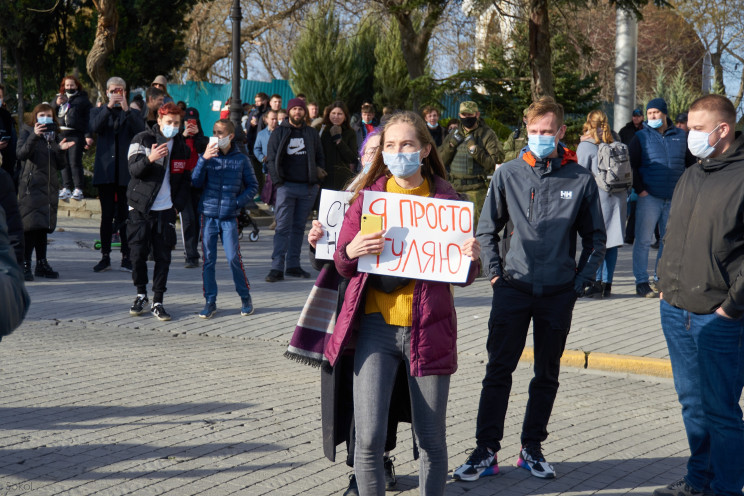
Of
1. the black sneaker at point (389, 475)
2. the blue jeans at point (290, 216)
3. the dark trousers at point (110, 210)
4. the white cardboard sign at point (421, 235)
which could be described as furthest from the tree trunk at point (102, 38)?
the white cardboard sign at point (421, 235)

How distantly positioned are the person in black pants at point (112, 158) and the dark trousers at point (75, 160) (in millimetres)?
2043

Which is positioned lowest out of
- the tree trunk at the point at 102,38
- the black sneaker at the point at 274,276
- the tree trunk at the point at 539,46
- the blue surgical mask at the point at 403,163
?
the black sneaker at the point at 274,276

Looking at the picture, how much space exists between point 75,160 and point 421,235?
1160 cm

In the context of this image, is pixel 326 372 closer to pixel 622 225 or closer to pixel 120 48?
pixel 622 225

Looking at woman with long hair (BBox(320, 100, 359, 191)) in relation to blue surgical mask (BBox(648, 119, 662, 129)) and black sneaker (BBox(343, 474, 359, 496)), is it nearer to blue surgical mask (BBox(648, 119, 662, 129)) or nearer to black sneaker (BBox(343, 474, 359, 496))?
blue surgical mask (BBox(648, 119, 662, 129))

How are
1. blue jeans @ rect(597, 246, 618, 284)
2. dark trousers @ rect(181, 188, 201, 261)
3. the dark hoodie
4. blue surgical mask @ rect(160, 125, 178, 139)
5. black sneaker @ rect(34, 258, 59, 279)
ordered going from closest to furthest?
1. the dark hoodie
2. blue surgical mask @ rect(160, 125, 178, 139)
3. blue jeans @ rect(597, 246, 618, 284)
4. black sneaker @ rect(34, 258, 59, 279)
5. dark trousers @ rect(181, 188, 201, 261)

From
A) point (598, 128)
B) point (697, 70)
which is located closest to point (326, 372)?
point (598, 128)

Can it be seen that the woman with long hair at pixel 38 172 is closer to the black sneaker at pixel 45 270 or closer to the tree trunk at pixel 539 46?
the black sneaker at pixel 45 270

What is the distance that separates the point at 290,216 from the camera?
1162 cm

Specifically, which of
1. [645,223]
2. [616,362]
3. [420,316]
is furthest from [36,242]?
[420,316]

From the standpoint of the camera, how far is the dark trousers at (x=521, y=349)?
4.94m

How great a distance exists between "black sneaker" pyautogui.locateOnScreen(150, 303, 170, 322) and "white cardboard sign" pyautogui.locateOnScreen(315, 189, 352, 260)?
15.7 ft

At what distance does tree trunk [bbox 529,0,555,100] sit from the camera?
1316 centimetres

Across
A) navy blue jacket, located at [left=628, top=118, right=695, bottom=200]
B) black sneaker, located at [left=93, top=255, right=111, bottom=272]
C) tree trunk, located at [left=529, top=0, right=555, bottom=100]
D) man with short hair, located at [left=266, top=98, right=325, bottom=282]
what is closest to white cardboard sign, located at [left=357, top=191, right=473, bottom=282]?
navy blue jacket, located at [left=628, top=118, right=695, bottom=200]
